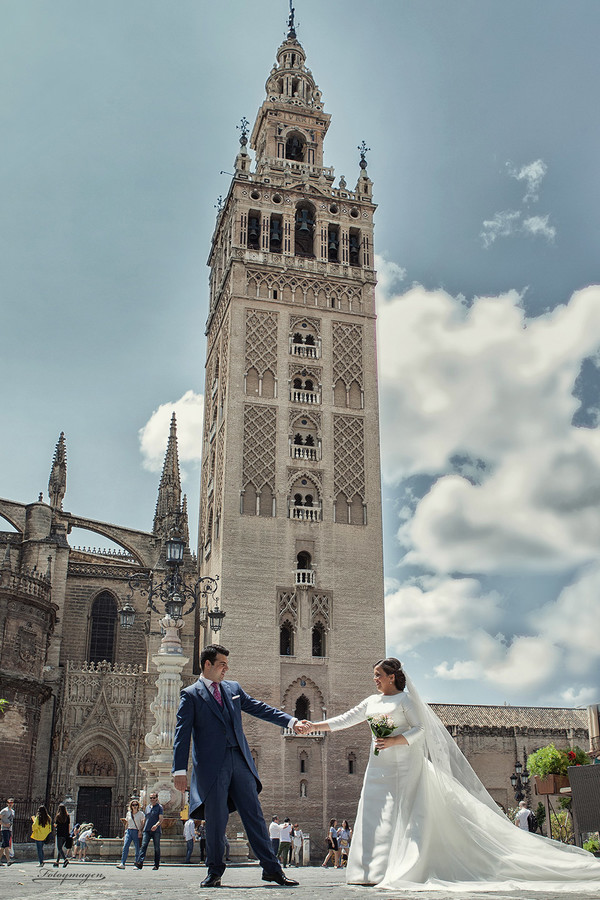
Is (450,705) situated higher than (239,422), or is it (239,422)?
(239,422)

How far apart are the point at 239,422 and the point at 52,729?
489 inches

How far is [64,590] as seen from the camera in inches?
1330

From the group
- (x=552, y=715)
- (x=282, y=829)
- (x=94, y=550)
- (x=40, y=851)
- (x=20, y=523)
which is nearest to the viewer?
(x=40, y=851)

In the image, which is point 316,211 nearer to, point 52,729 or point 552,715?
point 52,729

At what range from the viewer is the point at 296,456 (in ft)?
106

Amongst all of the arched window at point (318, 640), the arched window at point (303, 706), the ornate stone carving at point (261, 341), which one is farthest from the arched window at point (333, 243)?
the arched window at point (303, 706)

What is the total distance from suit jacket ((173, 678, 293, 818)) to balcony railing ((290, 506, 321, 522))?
2523 centimetres

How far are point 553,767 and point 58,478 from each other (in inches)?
904

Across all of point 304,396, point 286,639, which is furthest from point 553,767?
A: point 304,396

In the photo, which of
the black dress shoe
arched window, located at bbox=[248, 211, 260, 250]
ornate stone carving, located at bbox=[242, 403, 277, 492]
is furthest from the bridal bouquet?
arched window, located at bbox=[248, 211, 260, 250]

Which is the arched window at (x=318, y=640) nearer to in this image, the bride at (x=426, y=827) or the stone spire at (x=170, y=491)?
the stone spire at (x=170, y=491)

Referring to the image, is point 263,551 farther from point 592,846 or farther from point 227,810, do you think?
point 227,810

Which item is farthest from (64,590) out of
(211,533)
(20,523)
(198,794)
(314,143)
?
(198,794)

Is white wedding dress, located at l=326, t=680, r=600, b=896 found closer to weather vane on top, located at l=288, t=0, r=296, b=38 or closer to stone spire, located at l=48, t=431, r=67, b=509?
stone spire, located at l=48, t=431, r=67, b=509
